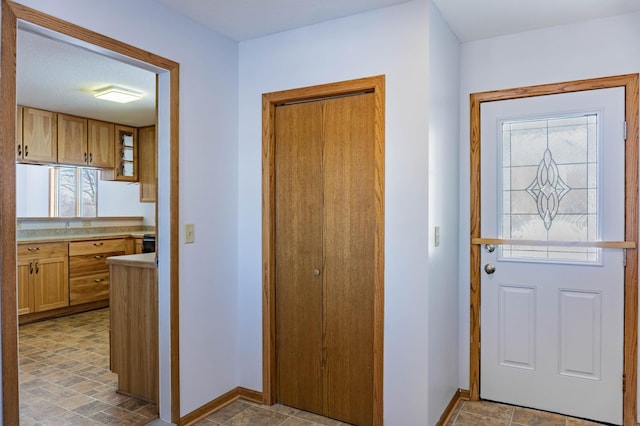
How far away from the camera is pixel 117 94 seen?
157 inches

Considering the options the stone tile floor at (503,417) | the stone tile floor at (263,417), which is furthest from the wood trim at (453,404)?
the stone tile floor at (263,417)

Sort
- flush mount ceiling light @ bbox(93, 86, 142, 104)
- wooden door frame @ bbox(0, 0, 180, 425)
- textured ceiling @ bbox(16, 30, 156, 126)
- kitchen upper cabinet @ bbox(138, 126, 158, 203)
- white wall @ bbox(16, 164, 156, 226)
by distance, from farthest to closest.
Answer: kitchen upper cabinet @ bbox(138, 126, 158, 203), white wall @ bbox(16, 164, 156, 226), flush mount ceiling light @ bbox(93, 86, 142, 104), textured ceiling @ bbox(16, 30, 156, 126), wooden door frame @ bbox(0, 0, 180, 425)

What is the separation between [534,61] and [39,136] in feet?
16.6

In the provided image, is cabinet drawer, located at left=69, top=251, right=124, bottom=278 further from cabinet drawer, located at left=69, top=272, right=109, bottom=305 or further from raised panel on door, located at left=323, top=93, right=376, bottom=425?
raised panel on door, located at left=323, top=93, right=376, bottom=425

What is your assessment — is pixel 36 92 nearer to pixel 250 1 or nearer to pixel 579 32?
pixel 250 1

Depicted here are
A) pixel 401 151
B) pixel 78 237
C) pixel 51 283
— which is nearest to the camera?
pixel 401 151

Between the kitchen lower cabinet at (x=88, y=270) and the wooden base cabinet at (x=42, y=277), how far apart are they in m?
0.08

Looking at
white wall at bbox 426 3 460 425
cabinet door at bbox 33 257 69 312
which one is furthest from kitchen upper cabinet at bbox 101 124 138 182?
white wall at bbox 426 3 460 425

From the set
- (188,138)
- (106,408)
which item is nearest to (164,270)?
(188,138)

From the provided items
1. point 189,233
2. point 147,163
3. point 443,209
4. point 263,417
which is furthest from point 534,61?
point 147,163

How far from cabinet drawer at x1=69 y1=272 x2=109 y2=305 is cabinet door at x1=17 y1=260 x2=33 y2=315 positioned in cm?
46

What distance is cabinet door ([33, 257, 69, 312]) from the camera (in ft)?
15.4

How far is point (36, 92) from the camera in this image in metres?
4.01

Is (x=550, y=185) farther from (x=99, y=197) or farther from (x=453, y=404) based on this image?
(x=99, y=197)
